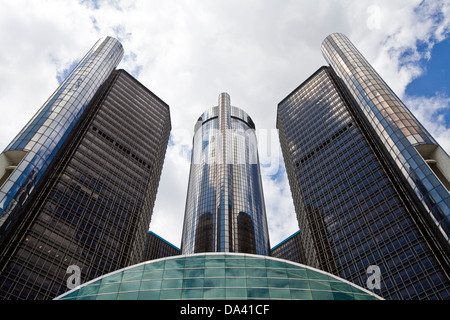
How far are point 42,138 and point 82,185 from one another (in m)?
21.3

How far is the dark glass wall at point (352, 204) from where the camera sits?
2813 inches

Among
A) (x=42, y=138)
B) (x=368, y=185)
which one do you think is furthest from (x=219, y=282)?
(x=368, y=185)

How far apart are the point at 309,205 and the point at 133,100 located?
265ft

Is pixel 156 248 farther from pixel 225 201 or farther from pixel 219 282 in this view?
pixel 219 282

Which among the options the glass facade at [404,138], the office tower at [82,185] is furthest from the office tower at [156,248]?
the glass facade at [404,138]

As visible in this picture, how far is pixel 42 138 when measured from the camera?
69250mm

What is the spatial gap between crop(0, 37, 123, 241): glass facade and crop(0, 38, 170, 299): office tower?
0.22 metres

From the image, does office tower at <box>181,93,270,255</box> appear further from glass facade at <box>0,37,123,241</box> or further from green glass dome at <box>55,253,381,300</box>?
green glass dome at <box>55,253,381,300</box>

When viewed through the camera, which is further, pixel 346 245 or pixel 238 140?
pixel 238 140

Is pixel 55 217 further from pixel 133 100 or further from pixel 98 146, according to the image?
pixel 133 100

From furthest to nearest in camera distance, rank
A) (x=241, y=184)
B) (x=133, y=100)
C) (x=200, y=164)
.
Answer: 1. (x=200, y=164)
2. (x=241, y=184)
3. (x=133, y=100)

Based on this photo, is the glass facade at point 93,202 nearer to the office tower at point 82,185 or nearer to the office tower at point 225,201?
the office tower at point 82,185

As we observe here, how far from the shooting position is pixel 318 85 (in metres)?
141

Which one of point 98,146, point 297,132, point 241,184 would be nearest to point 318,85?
point 297,132
